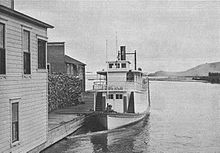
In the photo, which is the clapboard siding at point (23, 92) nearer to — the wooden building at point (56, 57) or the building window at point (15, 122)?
the building window at point (15, 122)

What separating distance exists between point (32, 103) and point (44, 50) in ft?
10.6

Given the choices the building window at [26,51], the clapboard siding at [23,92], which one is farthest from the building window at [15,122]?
the building window at [26,51]

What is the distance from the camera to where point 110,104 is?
28500 mm

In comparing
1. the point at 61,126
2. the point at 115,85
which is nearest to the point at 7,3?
the point at 61,126

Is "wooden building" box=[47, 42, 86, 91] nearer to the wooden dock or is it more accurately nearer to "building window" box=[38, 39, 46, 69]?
the wooden dock

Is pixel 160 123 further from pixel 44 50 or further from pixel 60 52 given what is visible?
pixel 44 50

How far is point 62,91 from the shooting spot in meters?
31.8

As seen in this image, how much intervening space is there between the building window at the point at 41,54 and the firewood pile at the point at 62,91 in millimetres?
11209

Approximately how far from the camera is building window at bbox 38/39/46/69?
1697cm

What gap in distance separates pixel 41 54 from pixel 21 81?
9.68 feet

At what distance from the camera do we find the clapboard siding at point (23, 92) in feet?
43.6

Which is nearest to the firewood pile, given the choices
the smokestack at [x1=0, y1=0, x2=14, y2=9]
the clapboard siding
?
the clapboard siding

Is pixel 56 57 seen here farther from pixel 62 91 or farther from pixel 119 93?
pixel 119 93

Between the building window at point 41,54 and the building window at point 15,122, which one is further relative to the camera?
the building window at point 41,54
